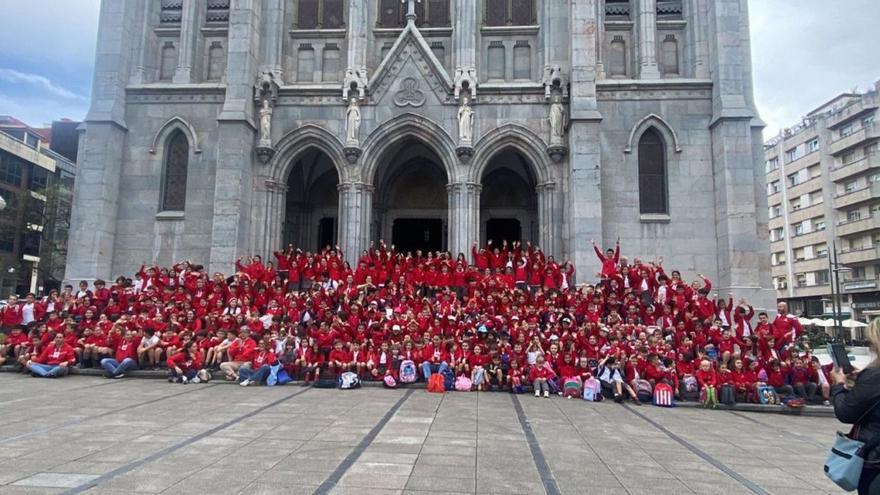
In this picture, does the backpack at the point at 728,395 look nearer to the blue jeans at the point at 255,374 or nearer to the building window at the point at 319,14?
the blue jeans at the point at 255,374

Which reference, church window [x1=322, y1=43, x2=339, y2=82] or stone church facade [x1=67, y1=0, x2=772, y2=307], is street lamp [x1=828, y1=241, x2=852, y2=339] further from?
church window [x1=322, y1=43, x2=339, y2=82]

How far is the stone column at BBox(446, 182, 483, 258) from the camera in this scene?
2161 centimetres

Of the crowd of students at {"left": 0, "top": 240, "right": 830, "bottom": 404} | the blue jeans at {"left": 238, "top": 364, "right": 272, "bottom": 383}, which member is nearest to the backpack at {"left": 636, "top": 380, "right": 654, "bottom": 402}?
the crowd of students at {"left": 0, "top": 240, "right": 830, "bottom": 404}

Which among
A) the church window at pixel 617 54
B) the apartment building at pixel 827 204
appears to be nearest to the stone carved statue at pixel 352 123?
the church window at pixel 617 54

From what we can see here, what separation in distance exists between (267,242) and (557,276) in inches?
454

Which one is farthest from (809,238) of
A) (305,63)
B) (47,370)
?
(47,370)

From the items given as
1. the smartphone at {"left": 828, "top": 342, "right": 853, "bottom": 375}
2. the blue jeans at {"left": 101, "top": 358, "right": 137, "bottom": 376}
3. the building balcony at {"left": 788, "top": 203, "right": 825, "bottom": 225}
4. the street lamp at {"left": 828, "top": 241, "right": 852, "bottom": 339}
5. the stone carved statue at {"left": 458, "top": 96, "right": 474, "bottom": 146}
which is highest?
the building balcony at {"left": 788, "top": 203, "right": 825, "bottom": 225}

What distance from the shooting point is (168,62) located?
77.9 ft

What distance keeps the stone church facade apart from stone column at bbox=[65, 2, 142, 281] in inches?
3.0

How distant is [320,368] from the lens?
13.5 metres

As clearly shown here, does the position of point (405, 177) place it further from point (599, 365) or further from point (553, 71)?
point (599, 365)

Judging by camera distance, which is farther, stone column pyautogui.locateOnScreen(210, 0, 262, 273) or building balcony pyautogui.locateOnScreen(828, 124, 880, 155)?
building balcony pyautogui.locateOnScreen(828, 124, 880, 155)

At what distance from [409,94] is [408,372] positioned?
42.4ft

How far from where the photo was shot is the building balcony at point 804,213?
56.5 meters
